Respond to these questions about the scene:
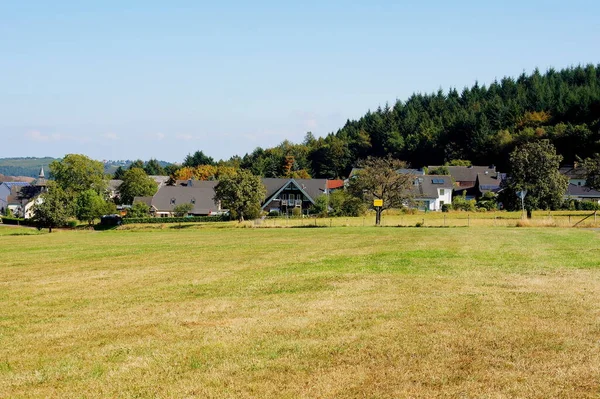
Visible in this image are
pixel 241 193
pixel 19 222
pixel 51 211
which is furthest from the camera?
pixel 19 222

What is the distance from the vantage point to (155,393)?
942 centimetres

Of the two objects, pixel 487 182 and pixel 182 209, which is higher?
pixel 487 182

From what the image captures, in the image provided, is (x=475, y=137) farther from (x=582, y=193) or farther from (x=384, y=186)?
(x=384, y=186)

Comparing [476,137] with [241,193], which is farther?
[476,137]

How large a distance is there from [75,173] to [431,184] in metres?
69.0

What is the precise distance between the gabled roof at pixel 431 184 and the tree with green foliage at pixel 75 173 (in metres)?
62.2

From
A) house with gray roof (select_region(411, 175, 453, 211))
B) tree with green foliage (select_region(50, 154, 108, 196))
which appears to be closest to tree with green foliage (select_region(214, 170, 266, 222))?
house with gray roof (select_region(411, 175, 453, 211))

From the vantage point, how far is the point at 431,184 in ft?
400

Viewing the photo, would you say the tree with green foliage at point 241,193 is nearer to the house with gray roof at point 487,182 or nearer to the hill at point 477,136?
the house with gray roof at point 487,182

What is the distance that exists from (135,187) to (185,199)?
23.8 metres

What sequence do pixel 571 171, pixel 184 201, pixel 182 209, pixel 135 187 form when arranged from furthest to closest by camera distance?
pixel 135 187 < pixel 571 171 < pixel 184 201 < pixel 182 209

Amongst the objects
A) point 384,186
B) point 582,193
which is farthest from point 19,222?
point 582,193

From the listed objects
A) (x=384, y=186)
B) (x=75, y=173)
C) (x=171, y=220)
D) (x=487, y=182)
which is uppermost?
(x=75, y=173)

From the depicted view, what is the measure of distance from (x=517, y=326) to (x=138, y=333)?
799 cm
